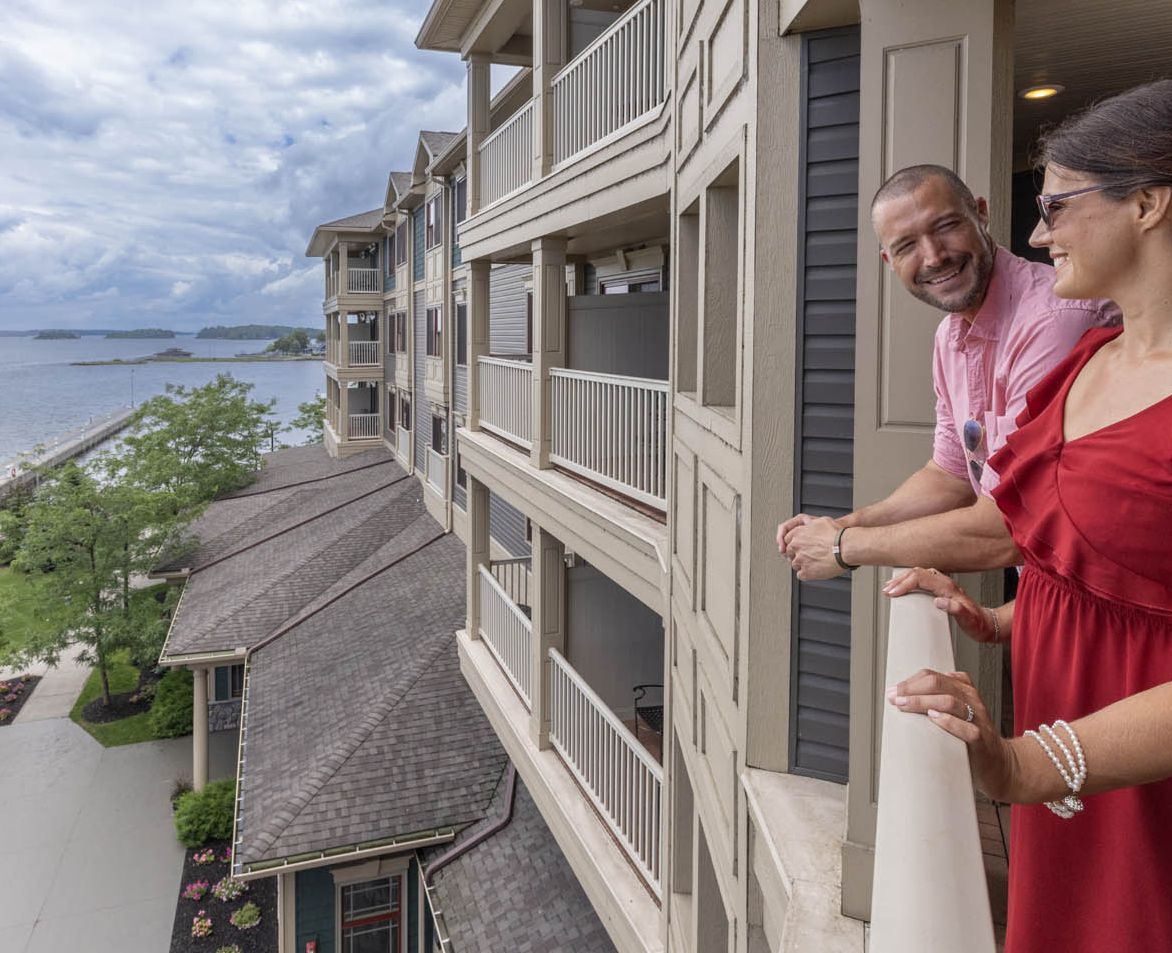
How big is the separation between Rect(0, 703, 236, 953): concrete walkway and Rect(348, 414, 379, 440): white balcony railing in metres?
16.9

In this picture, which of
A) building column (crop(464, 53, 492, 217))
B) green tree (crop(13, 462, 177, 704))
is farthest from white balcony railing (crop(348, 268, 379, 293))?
building column (crop(464, 53, 492, 217))

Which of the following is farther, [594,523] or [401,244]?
[401,244]

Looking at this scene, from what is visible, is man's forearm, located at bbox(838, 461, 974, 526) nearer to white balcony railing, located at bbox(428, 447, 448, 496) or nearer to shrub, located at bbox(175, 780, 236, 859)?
shrub, located at bbox(175, 780, 236, 859)

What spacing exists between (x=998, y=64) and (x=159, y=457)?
29819mm

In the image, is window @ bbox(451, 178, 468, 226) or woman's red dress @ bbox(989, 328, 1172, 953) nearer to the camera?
woman's red dress @ bbox(989, 328, 1172, 953)

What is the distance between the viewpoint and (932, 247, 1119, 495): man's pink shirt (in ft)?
6.58

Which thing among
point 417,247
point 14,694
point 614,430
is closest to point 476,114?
point 614,430

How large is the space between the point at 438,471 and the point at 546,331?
14024 mm

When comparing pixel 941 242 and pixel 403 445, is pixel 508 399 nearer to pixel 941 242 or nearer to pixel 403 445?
pixel 941 242

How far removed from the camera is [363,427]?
121ft

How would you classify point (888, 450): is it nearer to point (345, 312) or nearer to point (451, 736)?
point (451, 736)

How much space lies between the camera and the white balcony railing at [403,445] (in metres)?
28.8

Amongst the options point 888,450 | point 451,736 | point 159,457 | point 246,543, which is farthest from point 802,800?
point 159,457

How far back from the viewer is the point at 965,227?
2.16m
